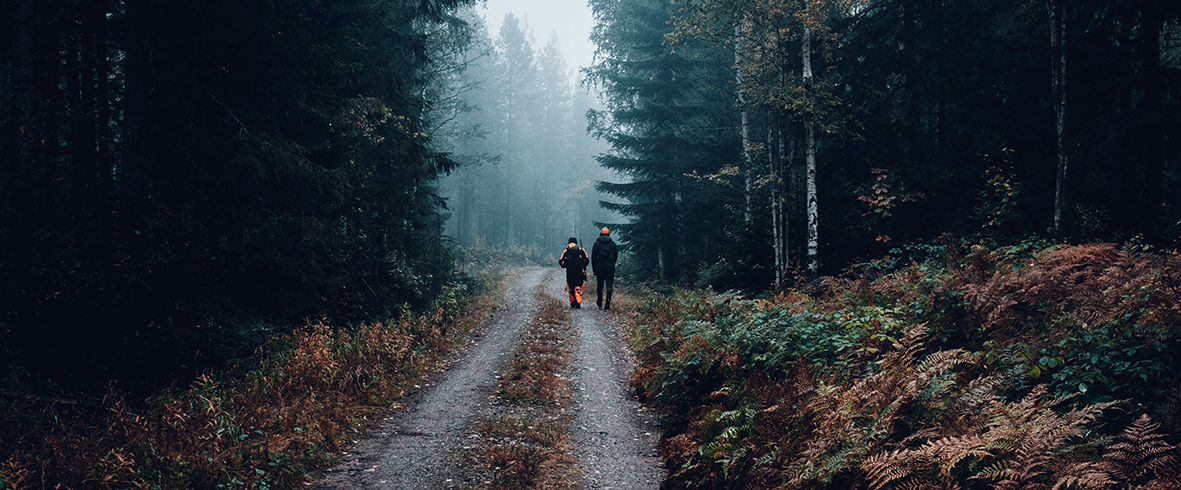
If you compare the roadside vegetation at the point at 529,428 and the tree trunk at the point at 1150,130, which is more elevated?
the tree trunk at the point at 1150,130

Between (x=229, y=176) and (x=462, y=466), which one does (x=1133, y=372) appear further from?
(x=229, y=176)

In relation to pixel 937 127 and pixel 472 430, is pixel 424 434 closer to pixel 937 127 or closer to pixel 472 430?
pixel 472 430

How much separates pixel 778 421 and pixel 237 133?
9336 mm

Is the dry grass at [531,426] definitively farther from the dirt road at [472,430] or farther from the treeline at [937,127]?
the treeline at [937,127]

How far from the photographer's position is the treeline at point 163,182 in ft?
23.2

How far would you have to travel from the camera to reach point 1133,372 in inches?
160

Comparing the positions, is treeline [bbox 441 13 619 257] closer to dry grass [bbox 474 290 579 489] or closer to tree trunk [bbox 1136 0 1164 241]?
dry grass [bbox 474 290 579 489]

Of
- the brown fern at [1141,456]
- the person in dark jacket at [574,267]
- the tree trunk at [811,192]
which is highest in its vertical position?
the tree trunk at [811,192]

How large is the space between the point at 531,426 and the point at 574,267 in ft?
32.9

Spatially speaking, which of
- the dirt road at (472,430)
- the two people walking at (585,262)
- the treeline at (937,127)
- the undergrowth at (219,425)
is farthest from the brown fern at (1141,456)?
the two people walking at (585,262)

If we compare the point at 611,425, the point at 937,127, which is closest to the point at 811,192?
the point at 937,127

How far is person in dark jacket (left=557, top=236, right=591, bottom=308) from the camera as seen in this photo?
56.1 feet

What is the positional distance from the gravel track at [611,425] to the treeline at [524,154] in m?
37.0

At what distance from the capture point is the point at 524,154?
63.7 m
